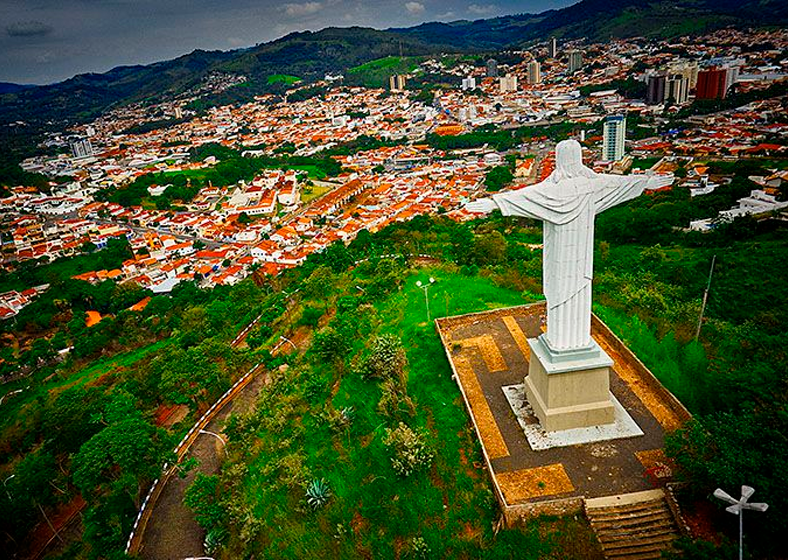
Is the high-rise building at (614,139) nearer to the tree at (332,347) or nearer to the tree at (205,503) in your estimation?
the tree at (332,347)

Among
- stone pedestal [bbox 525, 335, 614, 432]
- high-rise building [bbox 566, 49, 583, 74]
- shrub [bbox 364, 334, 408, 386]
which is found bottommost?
shrub [bbox 364, 334, 408, 386]

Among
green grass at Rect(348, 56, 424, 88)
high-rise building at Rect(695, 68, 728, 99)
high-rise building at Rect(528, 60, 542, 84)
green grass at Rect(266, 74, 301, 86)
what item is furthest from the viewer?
green grass at Rect(266, 74, 301, 86)

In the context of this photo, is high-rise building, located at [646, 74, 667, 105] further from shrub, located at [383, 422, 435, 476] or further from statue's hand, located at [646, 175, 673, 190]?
Result: shrub, located at [383, 422, 435, 476]

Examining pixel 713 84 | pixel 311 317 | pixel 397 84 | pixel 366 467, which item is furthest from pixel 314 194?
pixel 397 84

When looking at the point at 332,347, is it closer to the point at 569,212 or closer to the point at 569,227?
the point at 569,227

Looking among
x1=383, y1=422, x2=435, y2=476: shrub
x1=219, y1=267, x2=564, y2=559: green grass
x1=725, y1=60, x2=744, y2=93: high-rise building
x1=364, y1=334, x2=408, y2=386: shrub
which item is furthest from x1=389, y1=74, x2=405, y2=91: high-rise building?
x1=383, y1=422, x2=435, y2=476: shrub
